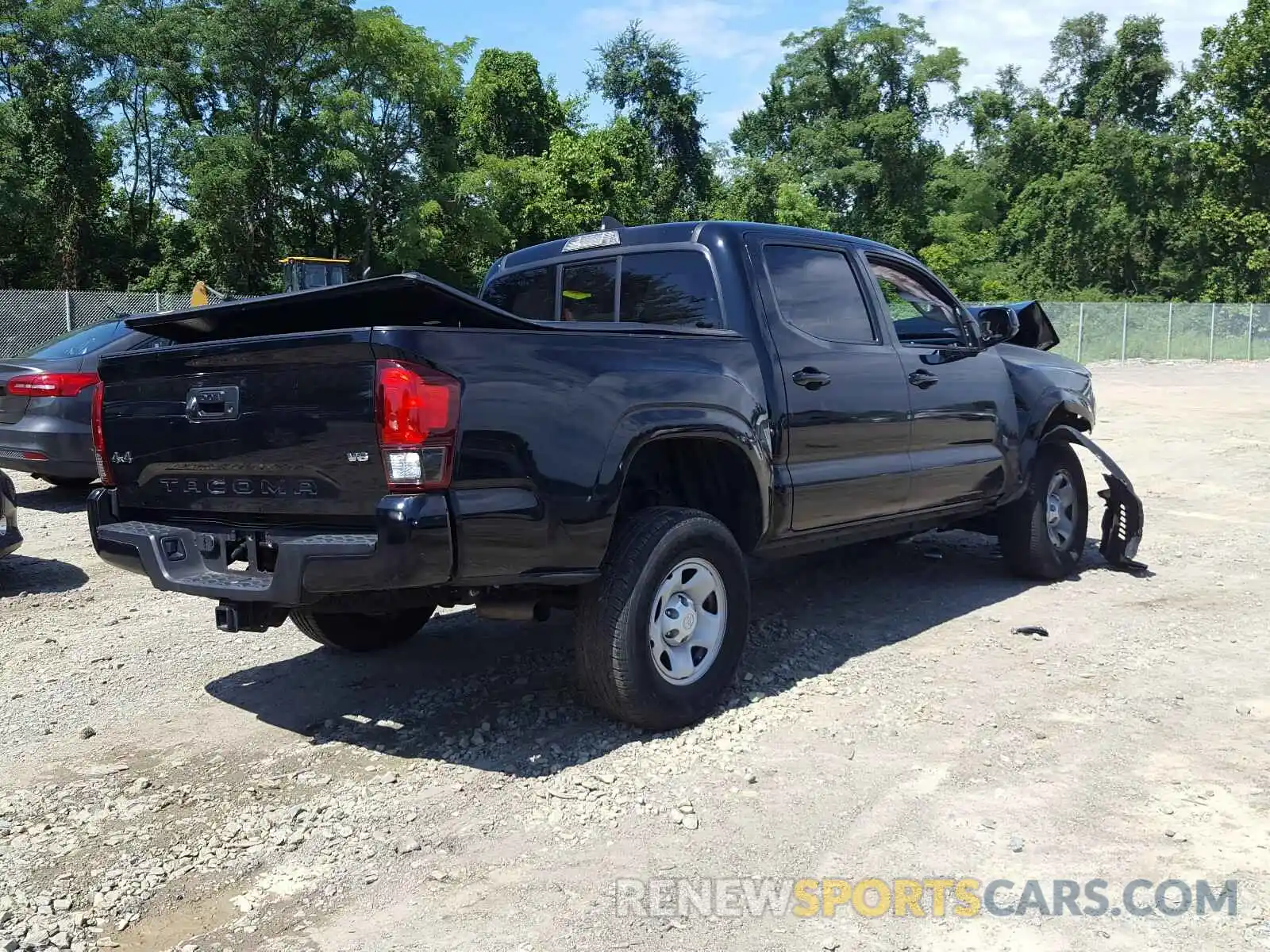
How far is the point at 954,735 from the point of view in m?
4.34

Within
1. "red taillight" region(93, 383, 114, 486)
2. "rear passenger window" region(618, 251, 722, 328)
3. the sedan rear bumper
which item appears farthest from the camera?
the sedan rear bumper

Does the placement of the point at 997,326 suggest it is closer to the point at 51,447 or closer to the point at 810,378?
the point at 810,378

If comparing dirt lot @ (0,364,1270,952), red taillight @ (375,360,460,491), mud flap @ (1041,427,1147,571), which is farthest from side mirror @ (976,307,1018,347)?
red taillight @ (375,360,460,491)

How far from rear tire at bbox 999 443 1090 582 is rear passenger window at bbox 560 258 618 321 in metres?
Answer: 2.94

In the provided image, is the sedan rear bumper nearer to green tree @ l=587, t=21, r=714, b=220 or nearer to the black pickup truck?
the black pickup truck

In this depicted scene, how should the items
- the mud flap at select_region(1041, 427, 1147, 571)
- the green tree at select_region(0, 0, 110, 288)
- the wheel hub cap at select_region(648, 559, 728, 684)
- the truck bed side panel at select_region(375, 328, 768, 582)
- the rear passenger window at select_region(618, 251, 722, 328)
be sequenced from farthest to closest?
the green tree at select_region(0, 0, 110, 288) < the mud flap at select_region(1041, 427, 1147, 571) < the rear passenger window at select_region(618, 251, 722, 328) < the wheel hub cap at select_region(648, 559, 728, 684) < the truck bed side panel at select_region(375, 328, 768, 582)

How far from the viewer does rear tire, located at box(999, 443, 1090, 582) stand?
22.2ft

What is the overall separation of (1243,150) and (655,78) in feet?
82.4

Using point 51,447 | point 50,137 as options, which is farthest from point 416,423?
point 50,137

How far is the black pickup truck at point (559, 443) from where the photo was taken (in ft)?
11.8

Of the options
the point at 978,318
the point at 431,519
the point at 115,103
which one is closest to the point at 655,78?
the point at 115,103

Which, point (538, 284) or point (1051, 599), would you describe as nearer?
point (538, 284)

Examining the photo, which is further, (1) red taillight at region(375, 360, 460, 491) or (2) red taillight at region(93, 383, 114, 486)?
(2) red taillight at region(93, 383, 114, 486)

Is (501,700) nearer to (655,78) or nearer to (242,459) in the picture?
(242,459)
